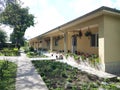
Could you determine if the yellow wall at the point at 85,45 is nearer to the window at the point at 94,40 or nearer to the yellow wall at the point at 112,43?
the window at the point at 94,40

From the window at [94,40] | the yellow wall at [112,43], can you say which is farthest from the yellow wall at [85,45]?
the yellow wall at [112,43]

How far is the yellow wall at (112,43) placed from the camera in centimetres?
1005

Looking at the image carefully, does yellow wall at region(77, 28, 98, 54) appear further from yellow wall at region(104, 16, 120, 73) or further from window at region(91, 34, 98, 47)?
yellow wall at region(104, 16, 120, 73)

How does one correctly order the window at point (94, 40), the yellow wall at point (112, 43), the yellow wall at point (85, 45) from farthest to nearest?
the yellow wall at point (85, 45) < the window at point (94, 40) < the yellow wall at point (112, 43)

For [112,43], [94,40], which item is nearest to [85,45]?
[94,40]

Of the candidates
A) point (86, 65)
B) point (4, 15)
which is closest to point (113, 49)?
point (86, 65)

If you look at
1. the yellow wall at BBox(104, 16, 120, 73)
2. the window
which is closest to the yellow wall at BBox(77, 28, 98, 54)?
the window

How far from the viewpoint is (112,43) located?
10266 mm

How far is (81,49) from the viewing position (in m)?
16.7

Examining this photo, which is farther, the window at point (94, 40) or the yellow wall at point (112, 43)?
the window at point (94, 40)

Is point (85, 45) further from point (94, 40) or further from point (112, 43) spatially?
point (112, 43)

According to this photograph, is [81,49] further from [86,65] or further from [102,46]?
[102,46]

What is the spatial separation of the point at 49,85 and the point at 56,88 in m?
0.49

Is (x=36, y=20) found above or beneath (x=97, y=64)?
above
